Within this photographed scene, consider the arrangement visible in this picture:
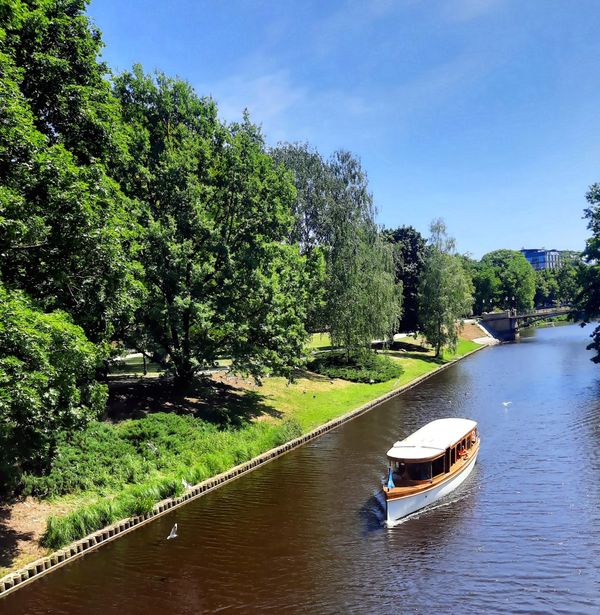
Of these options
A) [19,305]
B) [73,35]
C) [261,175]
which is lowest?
[19,305]

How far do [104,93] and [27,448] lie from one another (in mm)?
16436

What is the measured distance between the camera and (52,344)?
1972cm

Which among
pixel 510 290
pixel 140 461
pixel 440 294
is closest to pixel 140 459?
pixel 140 461

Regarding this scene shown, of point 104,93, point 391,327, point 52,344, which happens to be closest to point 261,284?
point 104,93

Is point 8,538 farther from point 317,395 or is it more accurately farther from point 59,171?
point 317,395

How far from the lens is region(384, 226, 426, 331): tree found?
96225mm

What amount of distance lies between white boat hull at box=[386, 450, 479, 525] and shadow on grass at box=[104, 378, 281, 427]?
15.2 meters

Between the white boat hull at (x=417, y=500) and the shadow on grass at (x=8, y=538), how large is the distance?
50.1ft

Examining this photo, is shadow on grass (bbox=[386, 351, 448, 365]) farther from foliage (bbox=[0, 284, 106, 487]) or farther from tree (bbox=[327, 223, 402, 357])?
foliage (bbox=[0, 284, 106, 487])

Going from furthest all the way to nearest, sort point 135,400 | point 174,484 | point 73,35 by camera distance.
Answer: point 135,400 < point 174,484 < point 73,35

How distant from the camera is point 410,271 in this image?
9769 cm

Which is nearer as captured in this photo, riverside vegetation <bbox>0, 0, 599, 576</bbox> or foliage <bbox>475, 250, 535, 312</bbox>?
riverside vegetation <bbox>0, 0, 599, 576</bbox>

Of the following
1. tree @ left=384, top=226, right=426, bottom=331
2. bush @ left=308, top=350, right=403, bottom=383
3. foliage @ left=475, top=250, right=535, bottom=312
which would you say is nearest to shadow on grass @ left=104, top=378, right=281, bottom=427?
bush @ left=308, top=350, right=403, bottom=383

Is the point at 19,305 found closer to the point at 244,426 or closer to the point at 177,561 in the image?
the point at 177,561
